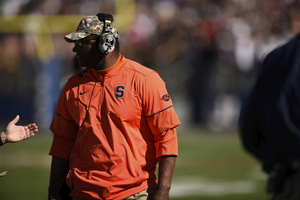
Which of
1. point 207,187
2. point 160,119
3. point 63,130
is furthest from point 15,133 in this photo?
point 207,187

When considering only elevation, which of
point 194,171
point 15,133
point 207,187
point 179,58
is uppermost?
point 15,133

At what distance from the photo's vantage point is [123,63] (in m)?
2.99

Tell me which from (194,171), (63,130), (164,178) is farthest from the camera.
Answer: (194,171)

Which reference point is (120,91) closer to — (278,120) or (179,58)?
(278,120)

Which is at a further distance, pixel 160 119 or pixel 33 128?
pixel 33 128

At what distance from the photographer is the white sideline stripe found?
23.2 feet

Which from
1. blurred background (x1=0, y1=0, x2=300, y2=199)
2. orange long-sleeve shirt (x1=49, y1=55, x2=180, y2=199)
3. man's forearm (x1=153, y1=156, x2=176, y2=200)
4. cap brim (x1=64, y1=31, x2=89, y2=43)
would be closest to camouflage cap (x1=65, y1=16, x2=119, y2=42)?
cap brim (x1=64, y1=31, x2=89, y2=43)

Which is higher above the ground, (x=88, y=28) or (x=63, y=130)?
(x=88, y=28)

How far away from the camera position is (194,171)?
893 cm

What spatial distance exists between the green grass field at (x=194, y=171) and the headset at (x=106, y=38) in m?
4.31

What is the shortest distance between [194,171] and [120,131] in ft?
20.9

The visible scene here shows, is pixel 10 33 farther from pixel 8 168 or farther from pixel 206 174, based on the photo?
pixel 206 174

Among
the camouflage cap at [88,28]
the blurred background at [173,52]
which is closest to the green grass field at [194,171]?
the blurred background at [173,52]

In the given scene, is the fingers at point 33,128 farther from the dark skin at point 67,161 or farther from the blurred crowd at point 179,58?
the blurred crowd at point 179,58
